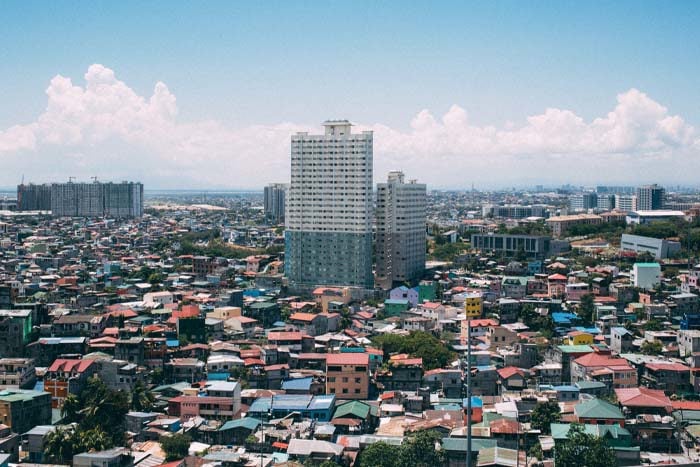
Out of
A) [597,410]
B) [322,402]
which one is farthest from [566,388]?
[322,402]

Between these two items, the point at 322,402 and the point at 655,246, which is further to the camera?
the point at 655,246

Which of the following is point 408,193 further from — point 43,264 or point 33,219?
point 33,219

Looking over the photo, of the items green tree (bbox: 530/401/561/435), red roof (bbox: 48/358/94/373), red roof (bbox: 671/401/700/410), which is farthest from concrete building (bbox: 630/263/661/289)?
red roof (bbox: 48/358/94/373)

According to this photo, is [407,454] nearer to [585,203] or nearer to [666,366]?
[666,366]

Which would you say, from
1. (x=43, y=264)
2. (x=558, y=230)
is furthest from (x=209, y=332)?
(x=558, y=230)

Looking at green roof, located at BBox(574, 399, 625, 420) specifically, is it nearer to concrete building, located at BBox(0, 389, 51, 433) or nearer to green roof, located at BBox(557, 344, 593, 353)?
green roof, located at BBox(557, 344, 593, 353)
